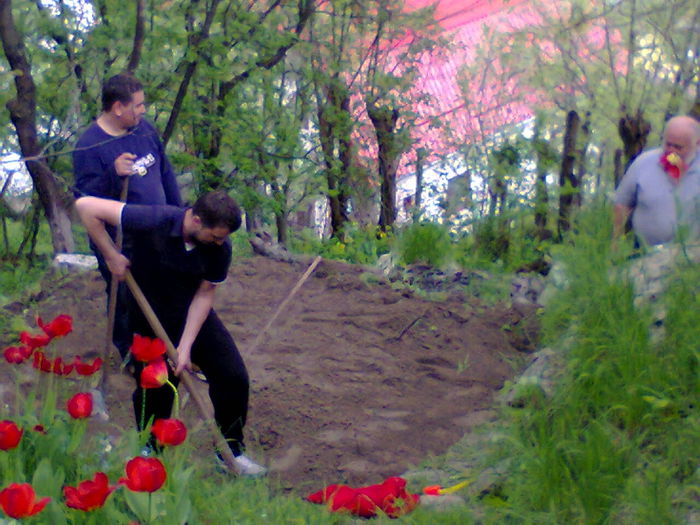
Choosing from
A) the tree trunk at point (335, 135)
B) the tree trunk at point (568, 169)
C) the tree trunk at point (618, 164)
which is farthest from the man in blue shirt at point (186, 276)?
the tree trunk at point (335, 135)

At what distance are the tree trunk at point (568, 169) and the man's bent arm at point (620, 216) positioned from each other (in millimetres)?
3165

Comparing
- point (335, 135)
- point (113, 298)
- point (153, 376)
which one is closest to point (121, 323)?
point (113, 298)

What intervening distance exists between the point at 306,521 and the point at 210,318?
1.16m

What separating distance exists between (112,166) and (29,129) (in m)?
3.11

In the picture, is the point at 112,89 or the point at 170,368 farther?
the point at 112,89

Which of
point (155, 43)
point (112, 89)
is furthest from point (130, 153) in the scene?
point (155, 43)

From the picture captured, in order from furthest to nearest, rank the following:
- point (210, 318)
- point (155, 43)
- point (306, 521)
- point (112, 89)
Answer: point (155, 43) < point (112, 89) < point (210, 318) < point (306, 521)

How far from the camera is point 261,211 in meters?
9.48

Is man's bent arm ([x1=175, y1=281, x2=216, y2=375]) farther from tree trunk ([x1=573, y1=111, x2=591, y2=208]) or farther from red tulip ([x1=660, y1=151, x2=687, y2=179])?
tree trunk ([x1=573, y1=111, x2=591, y2=208])

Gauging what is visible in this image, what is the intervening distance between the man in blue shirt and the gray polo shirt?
8.44ft

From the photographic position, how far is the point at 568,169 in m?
8.40

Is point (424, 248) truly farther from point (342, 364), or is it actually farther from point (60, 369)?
point (60, 369)

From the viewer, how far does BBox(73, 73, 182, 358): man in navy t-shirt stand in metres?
4.23

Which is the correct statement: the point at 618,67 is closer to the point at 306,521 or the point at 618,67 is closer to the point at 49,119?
the point at 49,119
